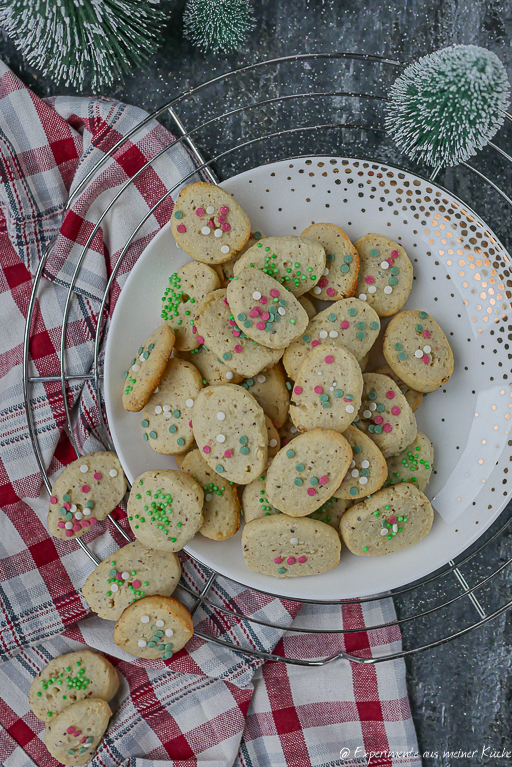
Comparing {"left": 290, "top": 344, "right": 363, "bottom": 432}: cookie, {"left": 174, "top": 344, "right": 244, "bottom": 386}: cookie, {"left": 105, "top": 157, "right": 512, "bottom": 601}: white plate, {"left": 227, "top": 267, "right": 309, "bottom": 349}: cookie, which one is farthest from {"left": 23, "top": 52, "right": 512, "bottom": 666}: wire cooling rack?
{"left": 290, "top": 344, "right": 363, "bottom": 432}: cookie

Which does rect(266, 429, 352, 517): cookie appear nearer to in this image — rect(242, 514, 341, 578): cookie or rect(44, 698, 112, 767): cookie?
rect(242, 514, 341, 578): cookie

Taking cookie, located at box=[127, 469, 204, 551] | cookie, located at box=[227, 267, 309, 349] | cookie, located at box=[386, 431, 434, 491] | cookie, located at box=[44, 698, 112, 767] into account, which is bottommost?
cookie, located at box=[44, 698, 112, 767]

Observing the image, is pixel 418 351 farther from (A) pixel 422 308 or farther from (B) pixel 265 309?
(B) pixel 265 309

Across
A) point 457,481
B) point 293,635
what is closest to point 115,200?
point 457,481

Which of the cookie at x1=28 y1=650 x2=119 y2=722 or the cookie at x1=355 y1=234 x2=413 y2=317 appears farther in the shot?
the cookie at x1=28 y1=650 x2=119 y2=722

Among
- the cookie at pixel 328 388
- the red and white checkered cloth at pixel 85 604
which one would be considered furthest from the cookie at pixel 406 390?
the red and white checkered cloth at pixel 85 604

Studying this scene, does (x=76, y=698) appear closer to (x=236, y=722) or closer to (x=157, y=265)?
(x=236, y=722)

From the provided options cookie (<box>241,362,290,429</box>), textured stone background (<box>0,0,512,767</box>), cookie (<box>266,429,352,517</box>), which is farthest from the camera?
textured stone background (<box>0,0,512,767</box>)
